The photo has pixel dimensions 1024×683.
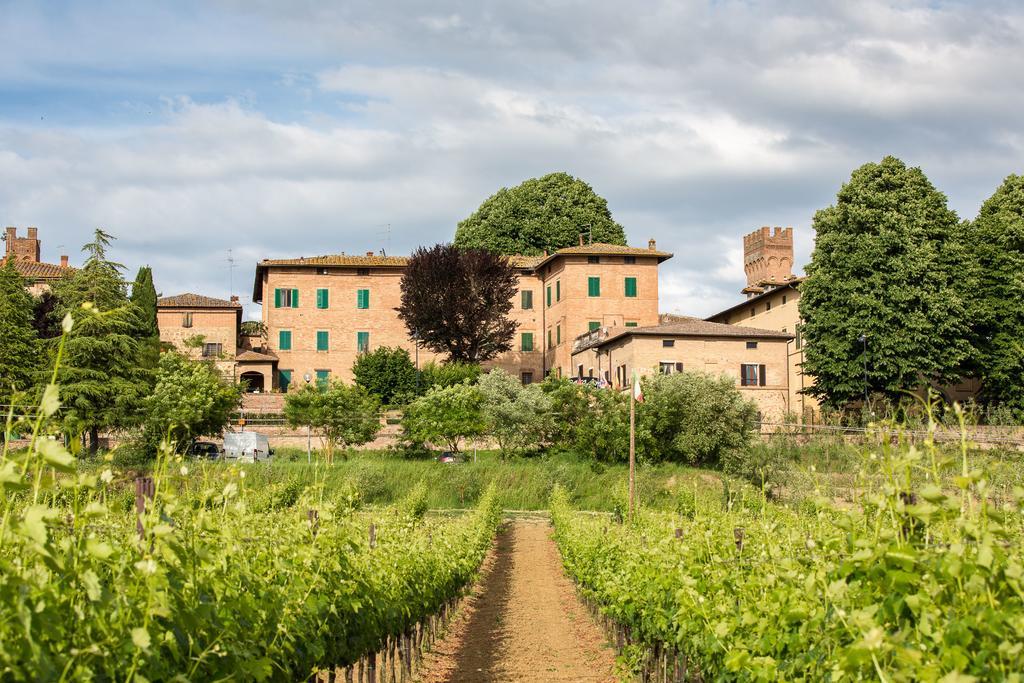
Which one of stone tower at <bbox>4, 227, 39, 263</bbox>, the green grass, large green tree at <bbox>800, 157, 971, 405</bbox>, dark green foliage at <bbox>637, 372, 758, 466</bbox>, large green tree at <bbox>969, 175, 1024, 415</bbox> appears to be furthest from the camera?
stone tower at <bbox>4, 227, 39, 263</bbox>

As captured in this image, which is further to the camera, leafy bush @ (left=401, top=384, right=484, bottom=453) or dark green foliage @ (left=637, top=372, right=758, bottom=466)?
leafy bush @ (left=401, top=384, right=484, bottom=453)

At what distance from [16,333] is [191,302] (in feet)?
56.8

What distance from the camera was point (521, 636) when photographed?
14781 mm

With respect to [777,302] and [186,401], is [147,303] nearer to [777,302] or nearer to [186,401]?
[186,401]

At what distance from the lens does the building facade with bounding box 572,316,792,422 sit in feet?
160

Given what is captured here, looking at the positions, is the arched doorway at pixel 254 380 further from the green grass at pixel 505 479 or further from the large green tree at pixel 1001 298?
the large green tree at pixel 1001 298

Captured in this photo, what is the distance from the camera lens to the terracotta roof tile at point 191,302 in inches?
2367

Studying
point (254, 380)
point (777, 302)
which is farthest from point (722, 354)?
point (254, 380)

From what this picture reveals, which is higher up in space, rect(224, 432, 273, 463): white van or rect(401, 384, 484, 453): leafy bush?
rect(401, 384, 484, 453): leafy bush

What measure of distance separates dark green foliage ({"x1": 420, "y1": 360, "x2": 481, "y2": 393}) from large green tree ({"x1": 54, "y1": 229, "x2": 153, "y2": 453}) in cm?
1315

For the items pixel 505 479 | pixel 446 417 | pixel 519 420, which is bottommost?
pixel 505 479

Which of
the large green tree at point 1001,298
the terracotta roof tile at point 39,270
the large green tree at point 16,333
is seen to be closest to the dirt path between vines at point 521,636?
the large green tree at point 16,333

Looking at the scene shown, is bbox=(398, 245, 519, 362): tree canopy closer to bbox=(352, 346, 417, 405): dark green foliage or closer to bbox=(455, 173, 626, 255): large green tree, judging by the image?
bbox=(352, 346, 417, 405): dark green foliage

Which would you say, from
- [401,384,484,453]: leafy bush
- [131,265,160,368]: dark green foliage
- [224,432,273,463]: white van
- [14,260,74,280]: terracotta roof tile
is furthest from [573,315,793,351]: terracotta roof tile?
[14,260,74,280]: terracotta roof tile
